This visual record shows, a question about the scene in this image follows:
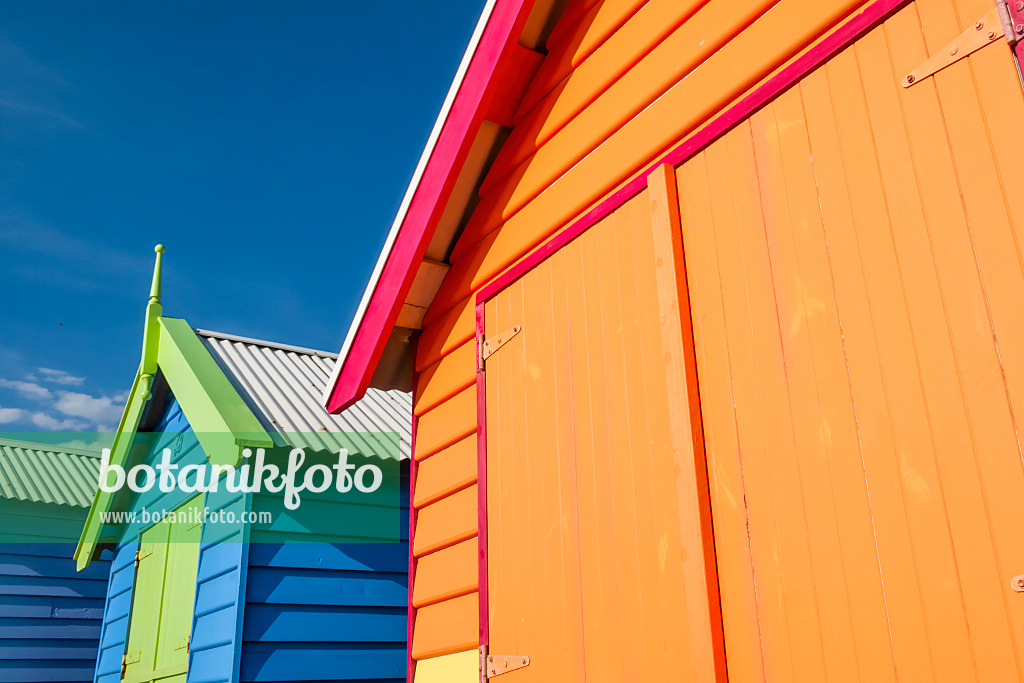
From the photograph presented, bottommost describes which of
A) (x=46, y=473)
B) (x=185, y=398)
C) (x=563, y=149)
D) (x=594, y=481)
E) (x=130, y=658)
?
(x=130, y=658)

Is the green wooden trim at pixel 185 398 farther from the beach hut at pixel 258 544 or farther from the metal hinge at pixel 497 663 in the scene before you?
the metal hinge at pixel 497 663

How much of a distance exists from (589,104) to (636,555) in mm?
1844

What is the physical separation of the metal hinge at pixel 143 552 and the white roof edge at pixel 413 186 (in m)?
4.51

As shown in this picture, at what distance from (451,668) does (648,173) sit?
2.33 metres

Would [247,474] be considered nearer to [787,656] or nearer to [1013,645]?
[787,656]

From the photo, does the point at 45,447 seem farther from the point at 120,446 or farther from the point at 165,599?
the point at 165,599

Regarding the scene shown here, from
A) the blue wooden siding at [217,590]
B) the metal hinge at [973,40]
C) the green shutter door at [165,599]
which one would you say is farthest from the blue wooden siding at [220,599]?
the metal hinge at [973,40]

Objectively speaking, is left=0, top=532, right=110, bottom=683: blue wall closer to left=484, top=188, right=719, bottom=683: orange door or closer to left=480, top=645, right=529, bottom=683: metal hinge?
left=480, top=645, right=529, bottom=683: metal hinge

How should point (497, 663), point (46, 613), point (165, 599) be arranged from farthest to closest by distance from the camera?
point (46, 613) → point (165, 599) → point (497, 663)

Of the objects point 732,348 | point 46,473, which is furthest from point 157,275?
point 732,348

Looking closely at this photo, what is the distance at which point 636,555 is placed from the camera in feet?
8.66

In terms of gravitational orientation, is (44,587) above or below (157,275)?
below

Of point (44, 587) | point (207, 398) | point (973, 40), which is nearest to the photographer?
point (973, 40)

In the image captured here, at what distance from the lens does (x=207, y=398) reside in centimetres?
637
